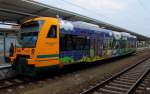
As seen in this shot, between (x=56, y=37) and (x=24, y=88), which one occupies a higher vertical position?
(x=56, y=37)

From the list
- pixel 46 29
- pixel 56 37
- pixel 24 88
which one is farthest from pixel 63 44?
pixel 24 88

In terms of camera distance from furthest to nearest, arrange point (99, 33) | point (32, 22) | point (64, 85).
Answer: point (99, 33), point (32, 22), point (64, 85)

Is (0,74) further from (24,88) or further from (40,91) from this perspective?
(40,91)

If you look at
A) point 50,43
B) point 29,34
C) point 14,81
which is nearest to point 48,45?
point 50,43

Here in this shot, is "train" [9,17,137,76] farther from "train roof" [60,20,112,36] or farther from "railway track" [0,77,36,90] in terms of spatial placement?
"railway track" [0,77,36,90]

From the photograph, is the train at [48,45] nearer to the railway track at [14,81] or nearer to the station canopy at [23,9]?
the railway track at [14,81]

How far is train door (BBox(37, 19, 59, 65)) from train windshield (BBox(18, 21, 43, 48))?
0.33 m

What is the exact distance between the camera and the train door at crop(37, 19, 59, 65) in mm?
12156

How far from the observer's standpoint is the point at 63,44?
13828 mm

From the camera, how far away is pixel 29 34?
1280cm

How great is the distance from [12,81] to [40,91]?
2.59m

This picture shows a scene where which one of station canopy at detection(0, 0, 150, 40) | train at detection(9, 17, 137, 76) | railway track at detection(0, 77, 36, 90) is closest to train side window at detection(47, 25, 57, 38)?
train at detection(9, 17, 137, 76)

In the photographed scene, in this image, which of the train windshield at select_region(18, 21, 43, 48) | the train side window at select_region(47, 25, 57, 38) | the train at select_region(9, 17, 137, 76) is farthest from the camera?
the train side window at select_region(47, 25, 57, 38)

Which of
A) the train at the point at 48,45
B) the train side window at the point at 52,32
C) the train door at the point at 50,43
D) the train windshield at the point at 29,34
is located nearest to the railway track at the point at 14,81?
the train at the point at 48,45
